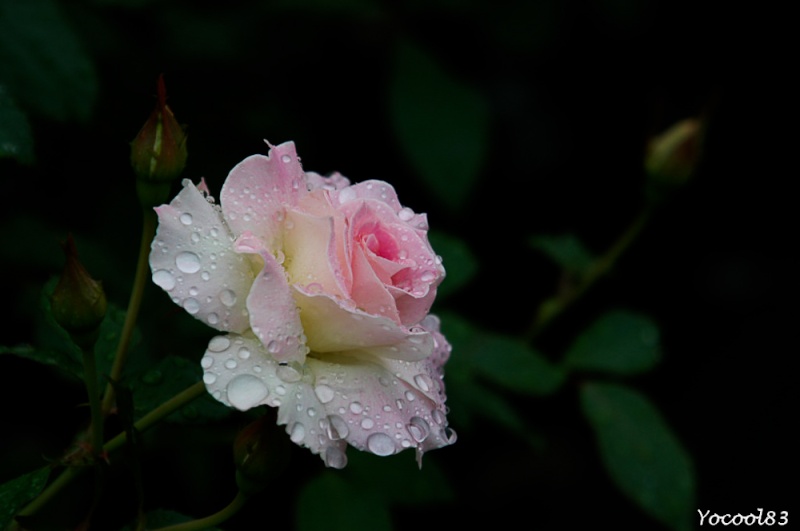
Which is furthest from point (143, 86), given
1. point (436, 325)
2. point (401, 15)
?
point (436, 325)

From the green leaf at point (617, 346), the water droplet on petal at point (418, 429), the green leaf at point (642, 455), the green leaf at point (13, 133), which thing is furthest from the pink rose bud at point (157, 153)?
the green leaf at point (617, 346)

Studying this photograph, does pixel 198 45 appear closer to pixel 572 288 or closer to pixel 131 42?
pixel 131 42

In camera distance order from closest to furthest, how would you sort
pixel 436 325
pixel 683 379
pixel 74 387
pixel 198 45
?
pixel 436 325 < pixel 74 387 < pixel 198 45 < pixel 683 379

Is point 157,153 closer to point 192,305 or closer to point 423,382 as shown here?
point 192,305

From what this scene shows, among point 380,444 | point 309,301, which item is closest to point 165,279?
point 309,301

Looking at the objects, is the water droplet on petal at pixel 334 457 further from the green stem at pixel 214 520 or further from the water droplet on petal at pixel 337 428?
the green stem at pixel 214 520

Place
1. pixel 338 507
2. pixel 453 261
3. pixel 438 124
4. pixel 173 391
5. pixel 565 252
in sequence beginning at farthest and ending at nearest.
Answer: pixel 438 124
pixel 565 252
pixel 453 261
pixel 338 507
pixel 173 391
